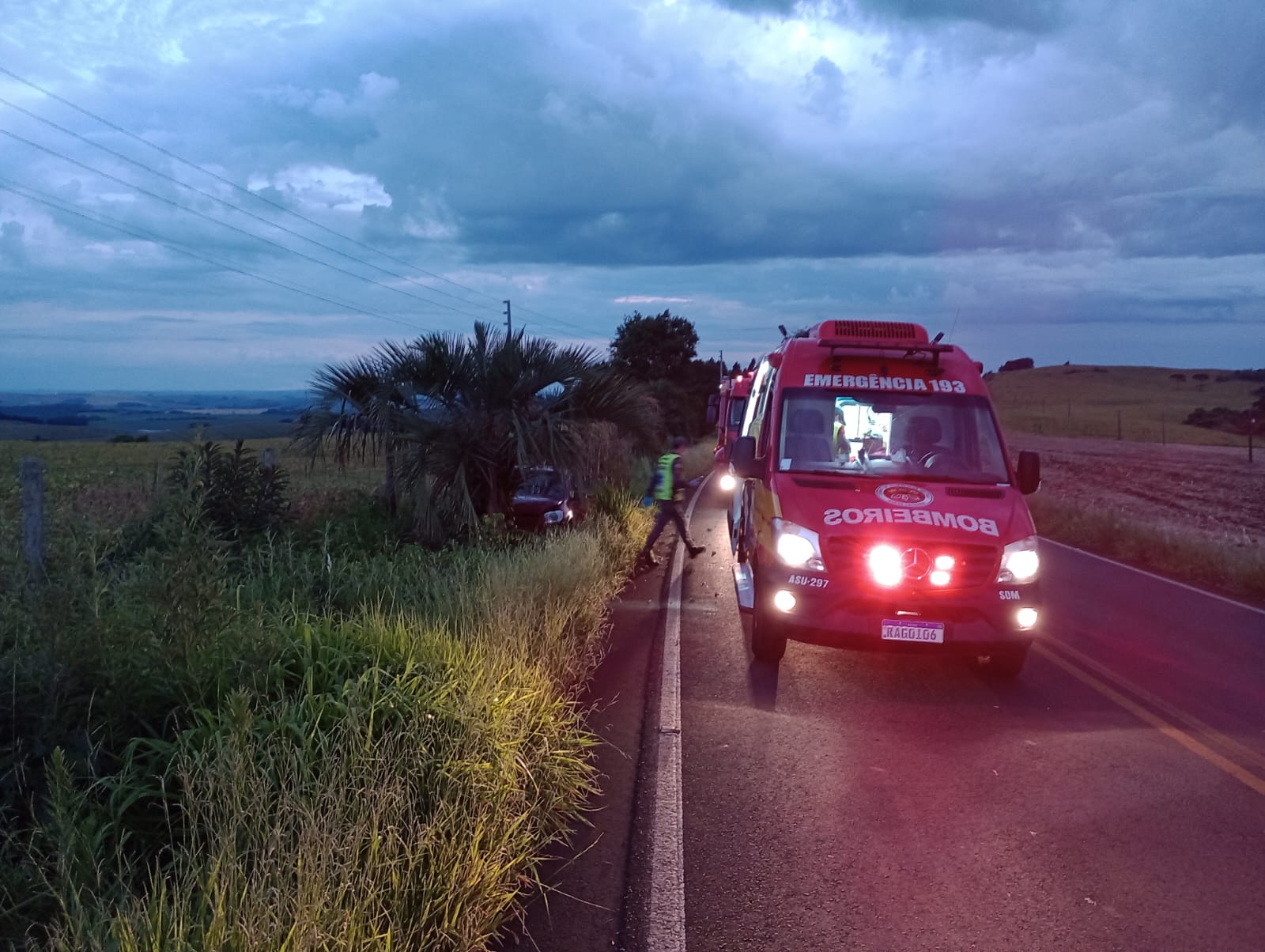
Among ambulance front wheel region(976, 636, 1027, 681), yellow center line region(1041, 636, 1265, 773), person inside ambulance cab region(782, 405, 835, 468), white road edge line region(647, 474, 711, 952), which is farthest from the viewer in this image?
person inside ambulance cab region(782, 405, 835, 468)

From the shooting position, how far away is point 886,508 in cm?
746

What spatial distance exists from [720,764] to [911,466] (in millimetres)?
3419

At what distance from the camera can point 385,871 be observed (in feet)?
12.4

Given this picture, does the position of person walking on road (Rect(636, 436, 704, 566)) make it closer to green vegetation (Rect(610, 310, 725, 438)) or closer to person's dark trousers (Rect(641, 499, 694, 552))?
person's dark trousers (Rect(641, 499, 694, 552))

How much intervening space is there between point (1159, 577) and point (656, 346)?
43.1 meters

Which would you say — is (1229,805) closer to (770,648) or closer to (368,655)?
(770,648)

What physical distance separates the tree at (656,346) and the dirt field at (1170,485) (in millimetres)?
19791

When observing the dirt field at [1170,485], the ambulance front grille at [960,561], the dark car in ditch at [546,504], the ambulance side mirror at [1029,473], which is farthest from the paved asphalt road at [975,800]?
the dirt field at [1170,485]

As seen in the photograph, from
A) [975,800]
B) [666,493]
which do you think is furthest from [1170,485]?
[975,800]

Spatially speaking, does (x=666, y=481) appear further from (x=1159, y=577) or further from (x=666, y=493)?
(x=1159, y=577)

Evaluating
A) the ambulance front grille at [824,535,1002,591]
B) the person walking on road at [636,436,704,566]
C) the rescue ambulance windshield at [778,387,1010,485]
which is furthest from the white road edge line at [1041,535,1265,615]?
the person walking on road at [636,436,704,566]

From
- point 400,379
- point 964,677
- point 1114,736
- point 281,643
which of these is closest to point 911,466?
point 964,677

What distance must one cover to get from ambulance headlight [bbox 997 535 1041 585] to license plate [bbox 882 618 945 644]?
0.56m

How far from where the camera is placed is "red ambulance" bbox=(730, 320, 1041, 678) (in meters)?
7.23
